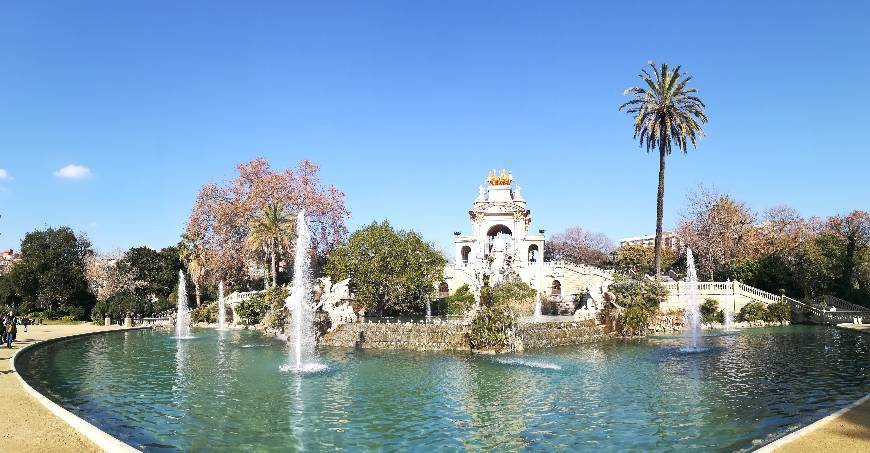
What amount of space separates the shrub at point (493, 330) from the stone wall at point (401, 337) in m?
0.93

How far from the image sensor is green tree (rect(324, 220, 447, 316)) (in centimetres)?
3941

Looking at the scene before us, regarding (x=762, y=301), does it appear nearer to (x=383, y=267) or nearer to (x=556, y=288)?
(x=556, y=288)

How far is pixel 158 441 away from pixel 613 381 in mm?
14002

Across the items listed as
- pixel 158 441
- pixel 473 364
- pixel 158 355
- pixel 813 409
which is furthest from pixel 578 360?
pixel 158 355

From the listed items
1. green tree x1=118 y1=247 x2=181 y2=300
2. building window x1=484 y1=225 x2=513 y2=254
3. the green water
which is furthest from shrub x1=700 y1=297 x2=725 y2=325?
green tree x1=118 y1=247 x2=181 y2=300

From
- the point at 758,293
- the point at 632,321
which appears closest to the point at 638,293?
the point at 632,321

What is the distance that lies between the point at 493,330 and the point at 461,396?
1028 cm

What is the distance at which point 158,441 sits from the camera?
12.9 m

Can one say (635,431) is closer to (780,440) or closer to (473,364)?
(780,440)

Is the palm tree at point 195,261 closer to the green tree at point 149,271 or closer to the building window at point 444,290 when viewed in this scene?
the green tree at point 149,271

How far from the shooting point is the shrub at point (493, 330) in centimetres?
2745

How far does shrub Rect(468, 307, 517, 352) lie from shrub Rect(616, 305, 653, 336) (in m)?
9.66

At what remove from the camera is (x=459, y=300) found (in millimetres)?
54688

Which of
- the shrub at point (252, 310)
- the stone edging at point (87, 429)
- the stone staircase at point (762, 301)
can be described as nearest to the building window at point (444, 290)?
the shrub at point (252, 310)
